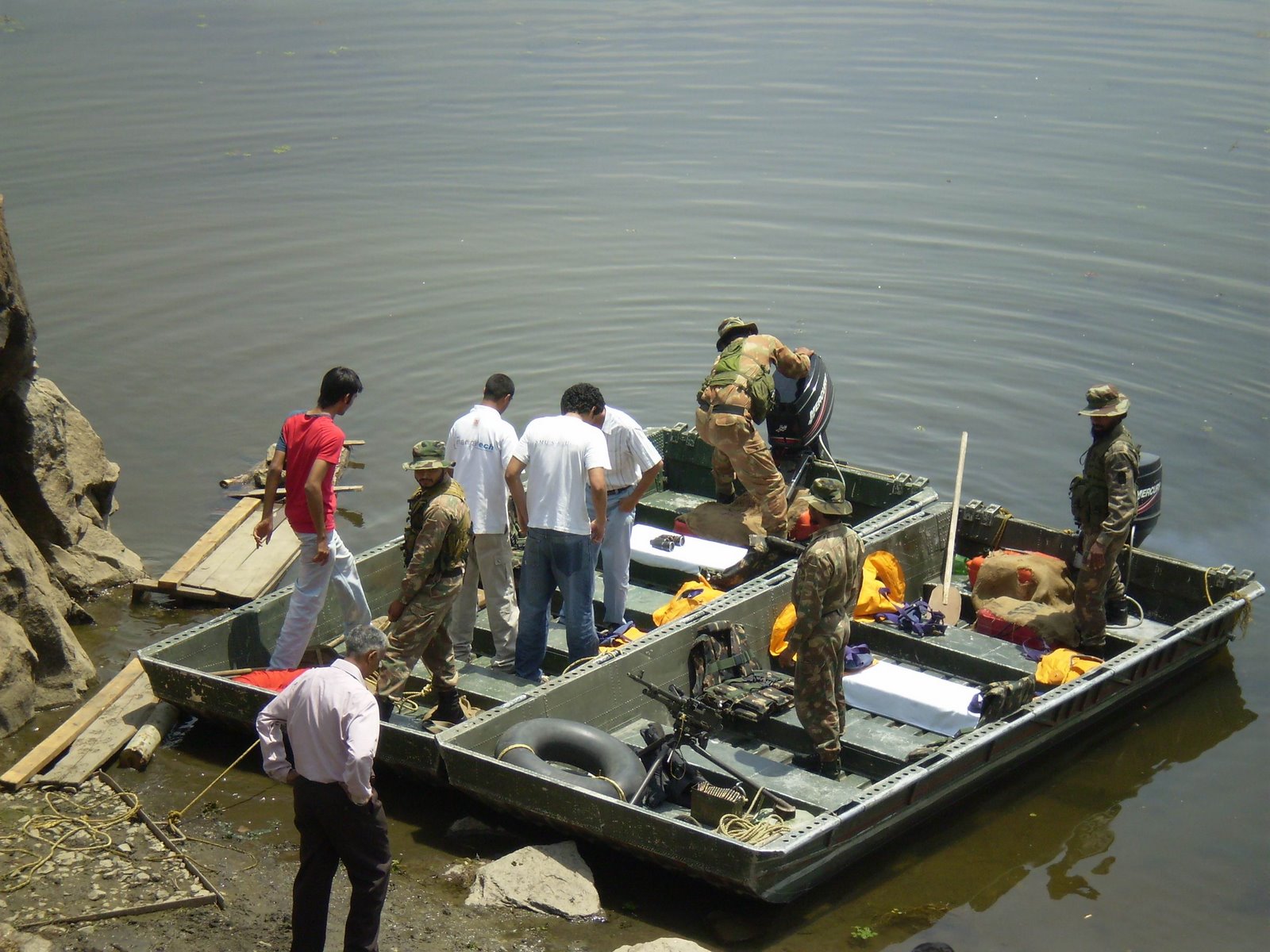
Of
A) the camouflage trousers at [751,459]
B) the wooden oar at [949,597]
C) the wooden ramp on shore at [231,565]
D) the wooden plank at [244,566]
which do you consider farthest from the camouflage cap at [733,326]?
the wooden ramp on shore at [231,565]

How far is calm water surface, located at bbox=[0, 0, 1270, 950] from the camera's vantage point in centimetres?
830

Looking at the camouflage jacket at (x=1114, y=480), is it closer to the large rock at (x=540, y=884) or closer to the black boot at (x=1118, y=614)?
the black boot at (x=1118, y=614)

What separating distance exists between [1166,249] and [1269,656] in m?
9.37

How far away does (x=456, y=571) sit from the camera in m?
8.09

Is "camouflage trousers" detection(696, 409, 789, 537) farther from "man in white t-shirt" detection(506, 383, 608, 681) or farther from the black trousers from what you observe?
the black trousers

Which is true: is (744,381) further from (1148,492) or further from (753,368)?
(1148,492)

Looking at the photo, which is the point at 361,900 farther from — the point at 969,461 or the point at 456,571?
the point at 969,461

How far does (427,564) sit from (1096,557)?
424cm

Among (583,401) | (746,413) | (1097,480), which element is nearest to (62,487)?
(583,401)

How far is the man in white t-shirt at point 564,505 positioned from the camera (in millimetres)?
8414

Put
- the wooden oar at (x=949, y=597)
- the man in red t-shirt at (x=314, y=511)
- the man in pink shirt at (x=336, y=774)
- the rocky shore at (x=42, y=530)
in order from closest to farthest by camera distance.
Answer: the man in pink shirt at (x=336, y=774) < the man in red t-shirt at (x=314, y=511) < the rocky shore at (x=42, y=530) < the wooden oar at (x=949, y=597)

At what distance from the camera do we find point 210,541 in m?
11.3

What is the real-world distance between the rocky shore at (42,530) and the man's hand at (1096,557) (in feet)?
21.2

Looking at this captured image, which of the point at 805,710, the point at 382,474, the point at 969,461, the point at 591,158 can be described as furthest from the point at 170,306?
the point at 805,710
